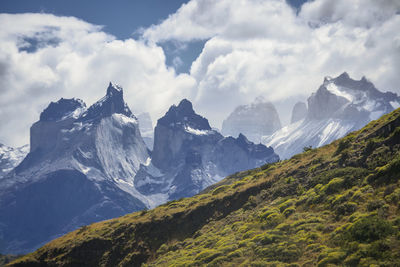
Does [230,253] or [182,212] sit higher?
[182,212]

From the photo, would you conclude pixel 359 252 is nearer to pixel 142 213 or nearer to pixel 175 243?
pixel 175 243

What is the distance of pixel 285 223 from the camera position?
37375 millimetres

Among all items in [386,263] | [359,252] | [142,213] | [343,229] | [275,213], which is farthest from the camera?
[142,213]

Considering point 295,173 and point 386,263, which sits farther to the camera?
point 295,173

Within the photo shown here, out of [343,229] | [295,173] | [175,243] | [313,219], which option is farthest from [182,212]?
[343,229]

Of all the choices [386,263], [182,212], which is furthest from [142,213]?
[386,263]

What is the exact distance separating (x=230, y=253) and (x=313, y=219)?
8.27 meters

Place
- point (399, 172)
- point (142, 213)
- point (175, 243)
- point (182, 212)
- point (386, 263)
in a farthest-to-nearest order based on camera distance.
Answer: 1. point (142, 213)
2. point (182, 212)
3. point (175, 243)
4. point (399, 172)
5. point (386, 263)

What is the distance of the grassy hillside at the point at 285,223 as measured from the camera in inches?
1153

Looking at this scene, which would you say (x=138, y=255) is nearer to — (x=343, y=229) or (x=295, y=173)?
(x=295, y=173)

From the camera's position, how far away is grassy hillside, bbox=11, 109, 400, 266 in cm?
2928

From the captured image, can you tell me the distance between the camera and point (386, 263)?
24266 mm

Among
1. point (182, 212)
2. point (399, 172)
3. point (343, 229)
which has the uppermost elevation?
point (182, 212)

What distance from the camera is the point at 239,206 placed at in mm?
51656
